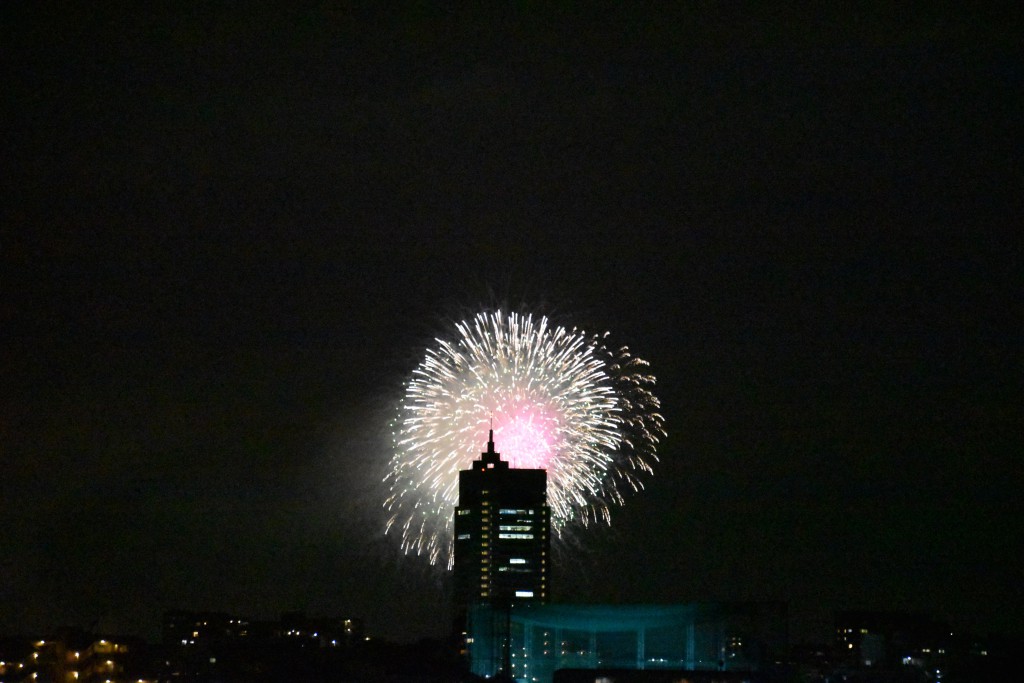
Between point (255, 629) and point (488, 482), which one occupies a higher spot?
point (488, 482)

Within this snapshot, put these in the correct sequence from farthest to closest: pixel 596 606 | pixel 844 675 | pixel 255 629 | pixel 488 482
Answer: pixel 255 629 → pixel 488 482 → pixel 596 606 → pixel 844 675

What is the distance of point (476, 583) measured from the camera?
345ft

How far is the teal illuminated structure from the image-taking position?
70000 millimetres

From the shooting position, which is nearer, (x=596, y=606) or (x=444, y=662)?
(x=596, y=606)

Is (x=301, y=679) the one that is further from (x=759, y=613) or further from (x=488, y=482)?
(x=488, y=482)

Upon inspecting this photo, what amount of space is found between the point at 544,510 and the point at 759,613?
36840mm

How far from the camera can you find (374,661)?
8938 cm

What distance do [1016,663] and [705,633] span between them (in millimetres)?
14284

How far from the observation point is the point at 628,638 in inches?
3017

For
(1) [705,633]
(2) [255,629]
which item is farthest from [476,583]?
(1) [705,633]

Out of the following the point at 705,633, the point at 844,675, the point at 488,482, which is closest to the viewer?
the point at 844,675

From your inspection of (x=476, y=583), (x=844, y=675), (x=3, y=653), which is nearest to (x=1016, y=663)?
(x=844, y=675)

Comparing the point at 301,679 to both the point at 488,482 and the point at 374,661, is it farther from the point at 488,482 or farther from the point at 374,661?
the point at 488,482

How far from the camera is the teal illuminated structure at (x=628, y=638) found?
70.0 meters
